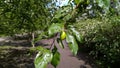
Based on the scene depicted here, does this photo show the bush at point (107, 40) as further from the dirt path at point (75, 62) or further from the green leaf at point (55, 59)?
the green leaf at point (55, 59)

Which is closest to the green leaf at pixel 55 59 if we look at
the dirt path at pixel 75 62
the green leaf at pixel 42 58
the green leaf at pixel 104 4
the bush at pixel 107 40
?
the green leaf at pixel 42 58

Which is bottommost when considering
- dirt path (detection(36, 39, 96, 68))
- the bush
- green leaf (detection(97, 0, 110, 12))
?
dirt path (detection(36, 39, 96, 68))

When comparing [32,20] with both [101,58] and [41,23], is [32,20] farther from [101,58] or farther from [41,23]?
[101,58]

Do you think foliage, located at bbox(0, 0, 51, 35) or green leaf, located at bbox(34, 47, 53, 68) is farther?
foliage, located at bbox(0, 0, 51, 35)

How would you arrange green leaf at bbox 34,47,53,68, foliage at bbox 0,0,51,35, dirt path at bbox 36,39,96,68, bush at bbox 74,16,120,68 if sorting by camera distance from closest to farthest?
green leaf at bbox 34,47,53,68 < foliage at bbox 0,0,51,35 < bush at bbox 74,16,120,68 < dirt path at bbox 36,39,96,68

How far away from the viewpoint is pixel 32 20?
855 cm

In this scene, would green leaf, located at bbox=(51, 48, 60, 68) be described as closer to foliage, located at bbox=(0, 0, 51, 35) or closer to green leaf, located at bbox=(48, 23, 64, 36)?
green leaf, located at bbox=(48, 23, 64, 36)

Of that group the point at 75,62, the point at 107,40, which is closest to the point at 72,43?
the point at 107,40

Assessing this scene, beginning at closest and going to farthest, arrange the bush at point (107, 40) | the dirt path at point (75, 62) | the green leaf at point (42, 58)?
the green leaf at point (42, 58)
the bush at point (107, 40)
the dirt path at point (75, 62)

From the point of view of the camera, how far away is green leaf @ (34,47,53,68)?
73cm

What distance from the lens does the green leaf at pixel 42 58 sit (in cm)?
73

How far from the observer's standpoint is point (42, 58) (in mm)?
756

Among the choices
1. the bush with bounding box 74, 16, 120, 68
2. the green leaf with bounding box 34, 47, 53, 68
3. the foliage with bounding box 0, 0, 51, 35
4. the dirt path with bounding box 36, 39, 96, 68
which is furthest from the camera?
the dirt path with bounding box 36, 39, 96, 68

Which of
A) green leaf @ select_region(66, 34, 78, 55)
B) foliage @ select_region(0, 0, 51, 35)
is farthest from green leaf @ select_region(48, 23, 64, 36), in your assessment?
foliage @ select_region(0, 0, 51, 35)
